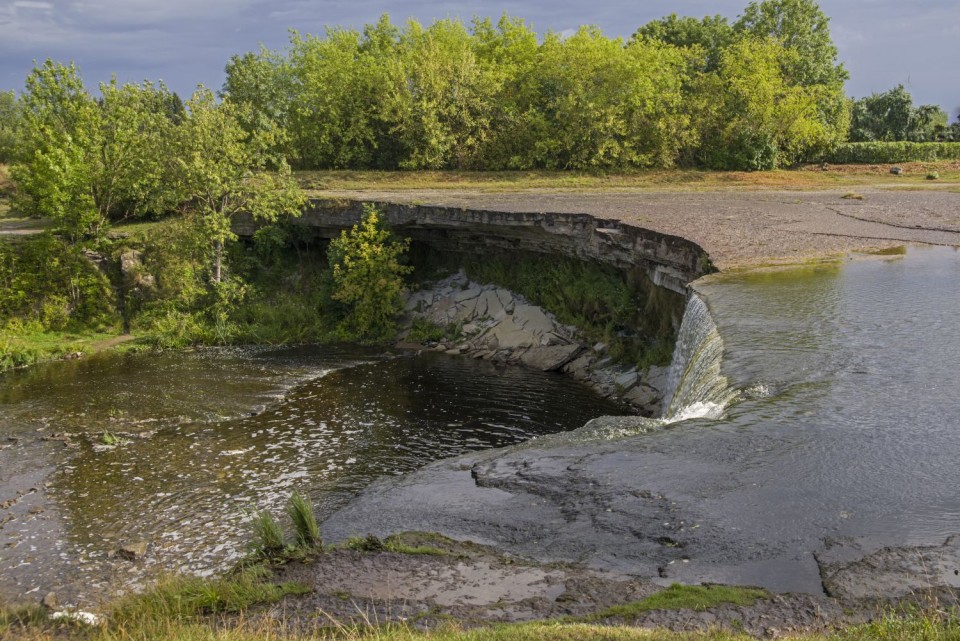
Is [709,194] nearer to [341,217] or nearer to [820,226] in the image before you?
[820,226]

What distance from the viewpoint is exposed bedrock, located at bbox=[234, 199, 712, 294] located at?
17.4 metres

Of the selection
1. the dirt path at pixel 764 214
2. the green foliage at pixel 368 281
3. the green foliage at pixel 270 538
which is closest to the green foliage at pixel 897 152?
the dirt path at pixel 764 214

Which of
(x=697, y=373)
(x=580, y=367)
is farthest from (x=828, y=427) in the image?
(x=580, y=367)

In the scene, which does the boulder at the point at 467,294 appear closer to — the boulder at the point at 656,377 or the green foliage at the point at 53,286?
the boulder at the point at 656,377

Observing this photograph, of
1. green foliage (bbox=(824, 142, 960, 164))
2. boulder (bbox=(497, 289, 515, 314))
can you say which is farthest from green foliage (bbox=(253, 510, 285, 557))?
green foliage (bbox=(824, 142, 960, 164))

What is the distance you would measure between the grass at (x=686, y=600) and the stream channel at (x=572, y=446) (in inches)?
11.9

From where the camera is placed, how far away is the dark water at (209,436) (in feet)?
36.7

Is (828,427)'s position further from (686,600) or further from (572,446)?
(686,600)

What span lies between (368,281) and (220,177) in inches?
221

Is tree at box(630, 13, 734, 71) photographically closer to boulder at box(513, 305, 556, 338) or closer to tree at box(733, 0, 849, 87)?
tree at box(733, 0, 849, 87)

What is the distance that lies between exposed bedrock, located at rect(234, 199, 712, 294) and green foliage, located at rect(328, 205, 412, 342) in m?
1.18

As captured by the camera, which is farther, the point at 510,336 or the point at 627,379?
the point at 510,336

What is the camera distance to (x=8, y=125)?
5991cm

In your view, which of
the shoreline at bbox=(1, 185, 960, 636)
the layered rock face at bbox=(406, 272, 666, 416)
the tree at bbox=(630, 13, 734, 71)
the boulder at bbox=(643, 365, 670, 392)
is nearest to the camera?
the shoreline at bbox=(1, 185, 960, 636)
